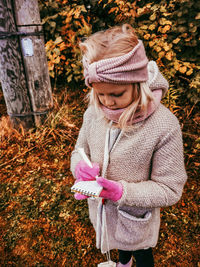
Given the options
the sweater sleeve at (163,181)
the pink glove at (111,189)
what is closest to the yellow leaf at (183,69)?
the sweater sleeve at (163,181)

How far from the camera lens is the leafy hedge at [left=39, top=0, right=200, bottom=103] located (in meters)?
2.69

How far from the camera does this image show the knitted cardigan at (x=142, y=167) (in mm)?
1023

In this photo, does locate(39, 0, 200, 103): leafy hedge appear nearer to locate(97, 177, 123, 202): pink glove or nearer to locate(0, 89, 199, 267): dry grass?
locate(0, 89, 199, 267): dry grass

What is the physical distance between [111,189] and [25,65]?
230 cm

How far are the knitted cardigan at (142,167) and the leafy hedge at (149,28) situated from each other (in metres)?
1.89

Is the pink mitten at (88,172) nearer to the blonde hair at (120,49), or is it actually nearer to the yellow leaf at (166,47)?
the blonde hair at (120,49)

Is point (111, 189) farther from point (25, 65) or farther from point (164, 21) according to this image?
point (164, 21)

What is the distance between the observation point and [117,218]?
51.8 inches

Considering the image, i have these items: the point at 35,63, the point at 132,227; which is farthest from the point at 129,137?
the point at 35,63

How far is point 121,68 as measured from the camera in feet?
2.76

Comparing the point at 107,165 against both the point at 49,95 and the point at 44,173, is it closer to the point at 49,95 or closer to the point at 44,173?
the point at 44,173

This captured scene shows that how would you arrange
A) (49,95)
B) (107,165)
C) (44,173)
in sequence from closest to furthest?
1. (107,165)
2. (44,173)
3. (49,95)

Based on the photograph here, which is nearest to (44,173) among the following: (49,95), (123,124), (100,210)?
(49,95)

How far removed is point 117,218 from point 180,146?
2.19ft
